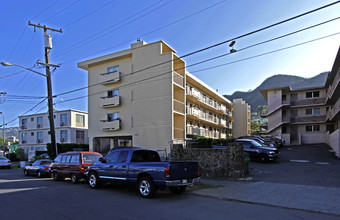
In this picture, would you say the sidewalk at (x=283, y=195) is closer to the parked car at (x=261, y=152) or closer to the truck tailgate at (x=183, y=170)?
the truck tailgate at (x=183, y=170)

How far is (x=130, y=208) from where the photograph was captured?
25.8ft

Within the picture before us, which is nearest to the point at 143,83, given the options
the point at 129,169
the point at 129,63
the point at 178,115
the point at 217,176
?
the point at 129,63

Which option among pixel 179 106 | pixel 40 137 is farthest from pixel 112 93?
pixel 40 137

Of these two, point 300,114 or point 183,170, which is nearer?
point 183,170

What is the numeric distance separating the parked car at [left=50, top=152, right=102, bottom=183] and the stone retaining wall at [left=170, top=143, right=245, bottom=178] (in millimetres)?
Answer: 5867

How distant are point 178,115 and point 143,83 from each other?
523cm

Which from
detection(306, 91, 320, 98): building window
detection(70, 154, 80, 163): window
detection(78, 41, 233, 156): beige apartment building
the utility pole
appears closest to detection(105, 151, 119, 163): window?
detection(70, 154, 80, 163): window

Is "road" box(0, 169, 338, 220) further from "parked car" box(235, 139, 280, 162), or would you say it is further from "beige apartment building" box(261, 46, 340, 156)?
"beige apartment building" box(261, 46, 340, 156)

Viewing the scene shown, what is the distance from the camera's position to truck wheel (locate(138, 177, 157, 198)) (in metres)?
9.39

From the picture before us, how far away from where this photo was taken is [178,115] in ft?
92.6

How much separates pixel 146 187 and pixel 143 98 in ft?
63.0

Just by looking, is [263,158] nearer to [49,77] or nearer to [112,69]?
[49,77]

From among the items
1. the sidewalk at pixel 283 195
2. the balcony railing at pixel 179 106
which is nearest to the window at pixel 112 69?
the balcony railing at pixel 179 106

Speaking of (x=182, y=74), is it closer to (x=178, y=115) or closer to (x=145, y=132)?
(x=178, y=115)
